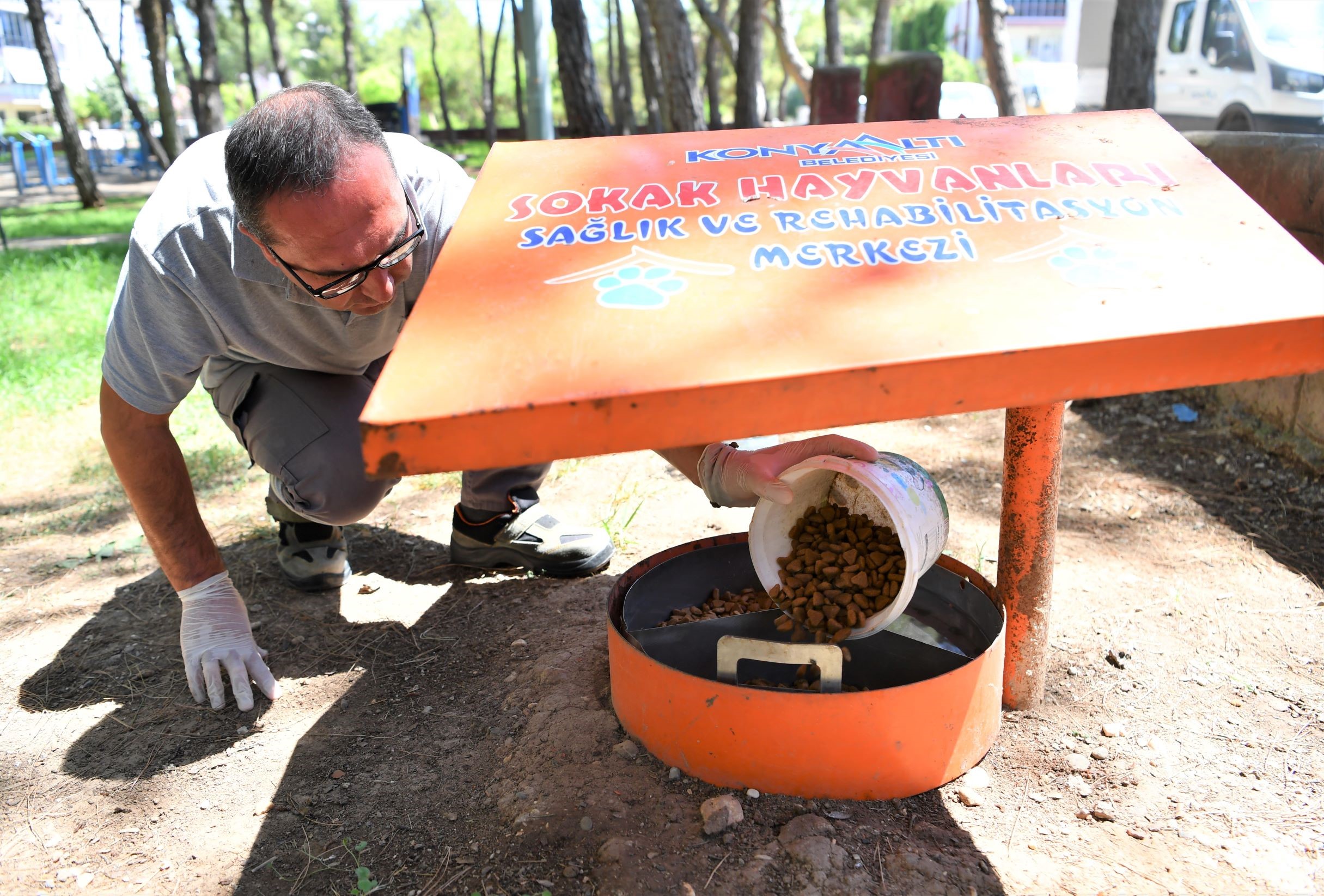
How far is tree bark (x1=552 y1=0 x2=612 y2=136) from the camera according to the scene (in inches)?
253

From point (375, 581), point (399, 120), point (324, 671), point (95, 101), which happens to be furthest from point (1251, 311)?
point (95, 101)

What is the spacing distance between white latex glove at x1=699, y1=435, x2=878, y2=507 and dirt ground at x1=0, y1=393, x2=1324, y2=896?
1.62ft

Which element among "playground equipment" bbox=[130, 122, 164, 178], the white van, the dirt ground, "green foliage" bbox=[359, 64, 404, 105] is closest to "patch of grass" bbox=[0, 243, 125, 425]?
the dirt ground

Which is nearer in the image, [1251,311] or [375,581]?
[1251,311]

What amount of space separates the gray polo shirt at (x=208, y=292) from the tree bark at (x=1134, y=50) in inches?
155

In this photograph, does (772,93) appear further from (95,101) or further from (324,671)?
(324,671)

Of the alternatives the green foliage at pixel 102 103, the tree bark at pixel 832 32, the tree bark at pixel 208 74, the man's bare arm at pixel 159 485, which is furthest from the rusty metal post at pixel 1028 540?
the green foliage at pixel 102 103

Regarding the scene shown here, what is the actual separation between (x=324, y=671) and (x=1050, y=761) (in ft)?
5.15

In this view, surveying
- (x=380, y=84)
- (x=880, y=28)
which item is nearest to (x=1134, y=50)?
(x=880, y=28)

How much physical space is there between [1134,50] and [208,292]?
459 cm

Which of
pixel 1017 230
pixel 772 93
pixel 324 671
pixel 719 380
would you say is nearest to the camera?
pixel 719 380

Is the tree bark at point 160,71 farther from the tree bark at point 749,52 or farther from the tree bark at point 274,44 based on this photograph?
the tree bark at point 749,52

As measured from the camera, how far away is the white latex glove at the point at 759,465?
1787 millimetres

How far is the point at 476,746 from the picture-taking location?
1.91m
